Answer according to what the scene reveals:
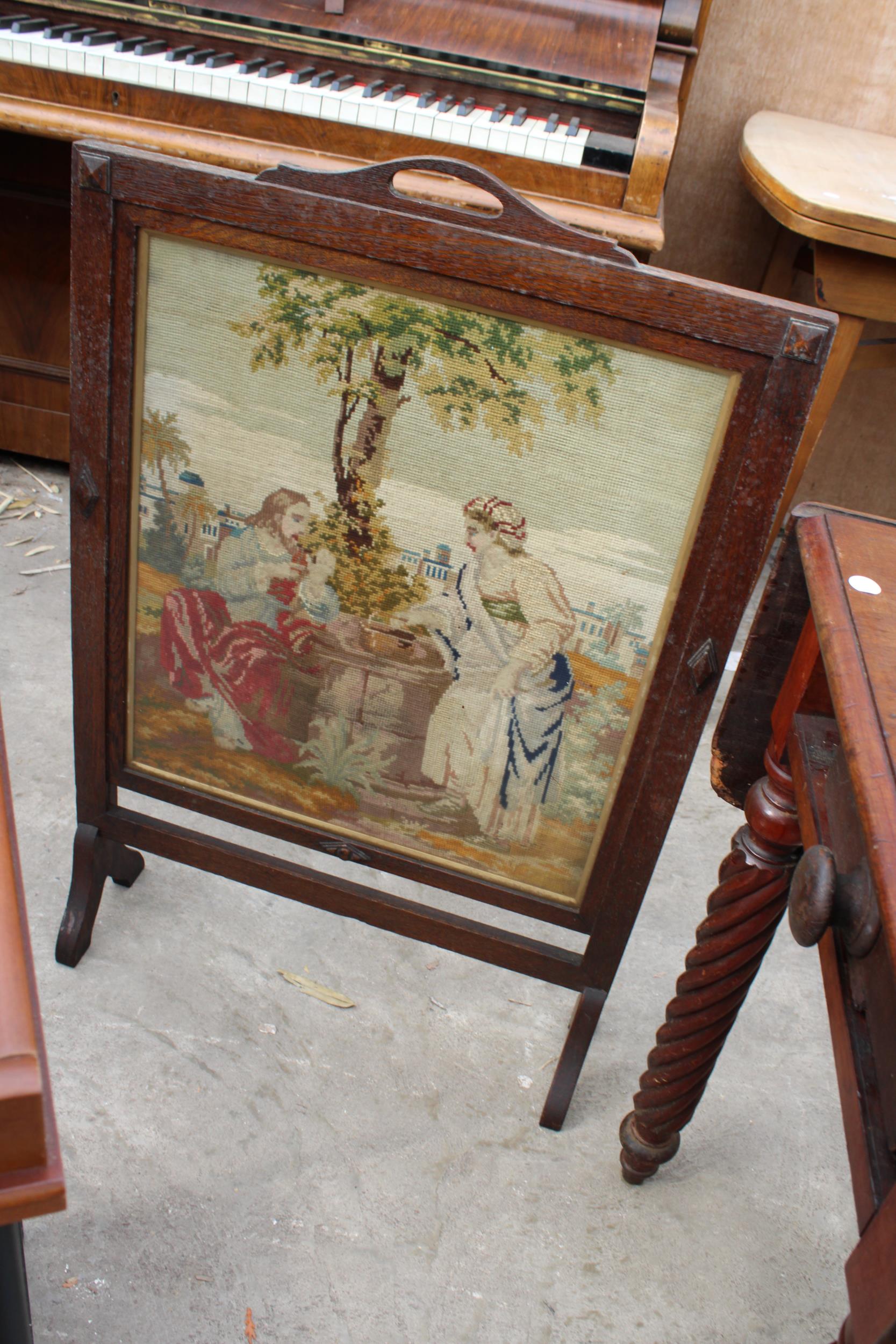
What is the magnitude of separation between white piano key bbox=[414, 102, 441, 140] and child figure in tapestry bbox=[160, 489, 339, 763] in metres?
0.94

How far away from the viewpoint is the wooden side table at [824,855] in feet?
2.28

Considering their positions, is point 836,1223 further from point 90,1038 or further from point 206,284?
point 206,284

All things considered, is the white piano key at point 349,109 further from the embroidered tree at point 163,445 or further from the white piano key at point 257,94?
the embroidered tree at point 163,445

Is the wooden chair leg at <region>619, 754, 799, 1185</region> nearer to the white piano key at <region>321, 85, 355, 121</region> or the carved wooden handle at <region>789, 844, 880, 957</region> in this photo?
the carved wooden handle at <region>789, 844, 880, 957</region>

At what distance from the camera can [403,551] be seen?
1.13 metres

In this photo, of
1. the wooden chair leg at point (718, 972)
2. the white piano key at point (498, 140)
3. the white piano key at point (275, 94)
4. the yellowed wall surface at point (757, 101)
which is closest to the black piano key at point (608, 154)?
the white piano key at point (498, 140)

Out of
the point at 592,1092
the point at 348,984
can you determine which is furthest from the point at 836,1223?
the point at 348,984

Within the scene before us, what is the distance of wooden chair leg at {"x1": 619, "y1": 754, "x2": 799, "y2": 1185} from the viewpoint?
1.07 m

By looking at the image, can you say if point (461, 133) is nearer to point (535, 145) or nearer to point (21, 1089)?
point (535, 145)

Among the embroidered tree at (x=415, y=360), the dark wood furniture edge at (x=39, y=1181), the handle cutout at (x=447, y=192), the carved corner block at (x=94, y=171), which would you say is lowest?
the dark wood furniture edge at (x=39, y=1181)

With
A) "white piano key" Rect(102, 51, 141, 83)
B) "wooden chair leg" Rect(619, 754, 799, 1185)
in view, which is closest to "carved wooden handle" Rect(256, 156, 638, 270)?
"wooden chair leg" Rect(619, 754, 799, 1185)

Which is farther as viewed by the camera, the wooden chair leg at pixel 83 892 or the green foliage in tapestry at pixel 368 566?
the wooden chair leg at pixel 83 892

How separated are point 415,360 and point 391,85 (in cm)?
115

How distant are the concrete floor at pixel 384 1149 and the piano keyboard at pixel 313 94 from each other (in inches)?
46.9
